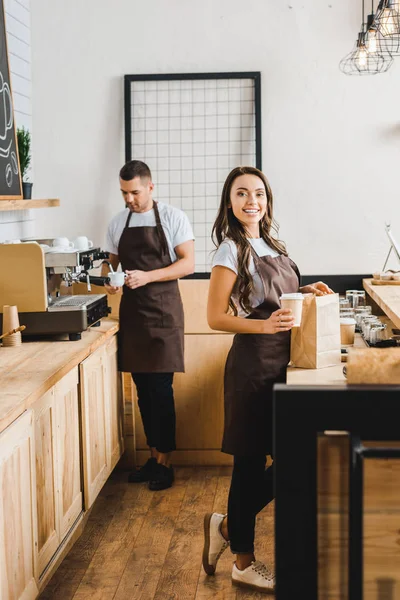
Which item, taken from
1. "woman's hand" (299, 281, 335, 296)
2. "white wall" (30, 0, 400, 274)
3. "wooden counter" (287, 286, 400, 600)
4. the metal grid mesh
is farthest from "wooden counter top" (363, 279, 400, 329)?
"wooden counter" (287, 286, 400, 600)

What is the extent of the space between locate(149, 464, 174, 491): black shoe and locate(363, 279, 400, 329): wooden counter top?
1.41 m

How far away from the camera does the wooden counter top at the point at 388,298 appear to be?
10.9ft

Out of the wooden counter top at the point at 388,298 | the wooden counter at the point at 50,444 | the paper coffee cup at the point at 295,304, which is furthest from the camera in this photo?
the wooden counter top at the point at 388,298

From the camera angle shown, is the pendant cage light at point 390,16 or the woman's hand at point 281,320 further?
the pendant cage light at point 390,16

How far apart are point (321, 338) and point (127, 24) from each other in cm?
309

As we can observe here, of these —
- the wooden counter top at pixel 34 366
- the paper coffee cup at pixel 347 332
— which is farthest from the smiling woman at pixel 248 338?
the wooden counter top at pixel 34 366

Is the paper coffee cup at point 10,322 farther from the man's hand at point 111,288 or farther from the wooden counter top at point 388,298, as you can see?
the wooden counter top at point 388,298

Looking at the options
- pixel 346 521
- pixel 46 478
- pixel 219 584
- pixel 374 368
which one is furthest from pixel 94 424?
pixel 346 521

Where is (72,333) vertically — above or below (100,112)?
below

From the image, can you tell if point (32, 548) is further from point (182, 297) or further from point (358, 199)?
point (358, 199)

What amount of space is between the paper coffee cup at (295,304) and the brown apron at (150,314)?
1.60 metres

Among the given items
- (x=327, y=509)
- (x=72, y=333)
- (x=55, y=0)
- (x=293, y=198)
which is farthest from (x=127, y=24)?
(x=327, y=509)

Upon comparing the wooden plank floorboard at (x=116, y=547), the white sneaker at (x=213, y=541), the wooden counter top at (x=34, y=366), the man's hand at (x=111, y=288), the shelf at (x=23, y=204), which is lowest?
the wooden plank floorboard at (x=116, y=547)

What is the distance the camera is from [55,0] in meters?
5.14
